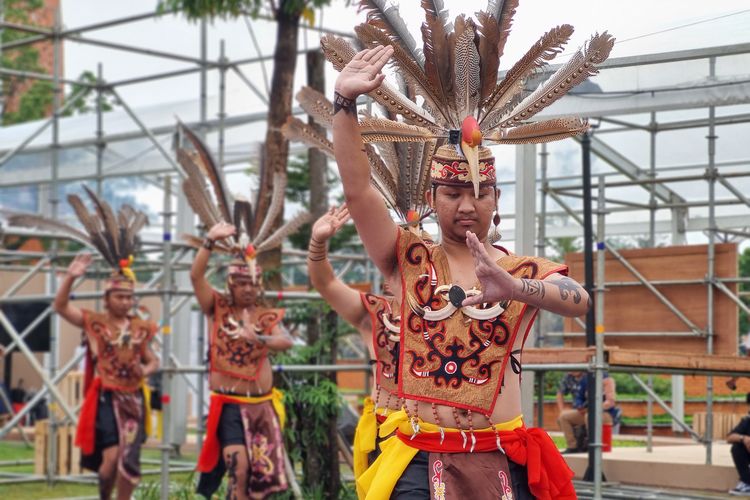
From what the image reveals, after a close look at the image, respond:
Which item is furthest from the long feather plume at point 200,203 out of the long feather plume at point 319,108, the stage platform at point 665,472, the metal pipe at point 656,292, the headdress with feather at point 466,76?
the headdress with feather at point 466,76

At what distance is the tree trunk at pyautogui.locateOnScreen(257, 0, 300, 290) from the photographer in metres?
9.92

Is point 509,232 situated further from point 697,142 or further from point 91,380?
point 91,380

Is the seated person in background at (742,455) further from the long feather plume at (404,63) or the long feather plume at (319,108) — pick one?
the long feather plume at (404,63)

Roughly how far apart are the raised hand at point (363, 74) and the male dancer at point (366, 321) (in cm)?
153

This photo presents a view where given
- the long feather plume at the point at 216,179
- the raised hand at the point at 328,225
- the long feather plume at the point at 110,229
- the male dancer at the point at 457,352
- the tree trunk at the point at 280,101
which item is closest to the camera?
the male dancer at the point at 457,352

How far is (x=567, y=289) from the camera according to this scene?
12.8 ft

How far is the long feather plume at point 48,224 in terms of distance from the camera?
34.0 ft

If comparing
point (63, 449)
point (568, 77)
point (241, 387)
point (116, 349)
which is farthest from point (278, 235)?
point (568, 77)

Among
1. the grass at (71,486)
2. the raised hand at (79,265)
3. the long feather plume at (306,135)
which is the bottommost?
the grass at (71,486)

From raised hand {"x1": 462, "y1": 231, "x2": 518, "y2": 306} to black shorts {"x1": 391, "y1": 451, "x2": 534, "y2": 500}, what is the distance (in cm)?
71

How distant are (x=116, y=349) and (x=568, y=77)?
6400mm

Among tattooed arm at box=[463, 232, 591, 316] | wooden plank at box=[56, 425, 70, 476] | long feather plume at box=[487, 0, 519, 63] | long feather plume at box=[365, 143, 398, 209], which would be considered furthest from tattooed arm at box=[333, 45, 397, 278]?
wooden plank at box=[56, 425, 70, 476]

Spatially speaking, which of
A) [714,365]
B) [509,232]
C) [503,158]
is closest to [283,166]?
[503,158]

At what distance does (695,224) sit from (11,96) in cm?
1988
